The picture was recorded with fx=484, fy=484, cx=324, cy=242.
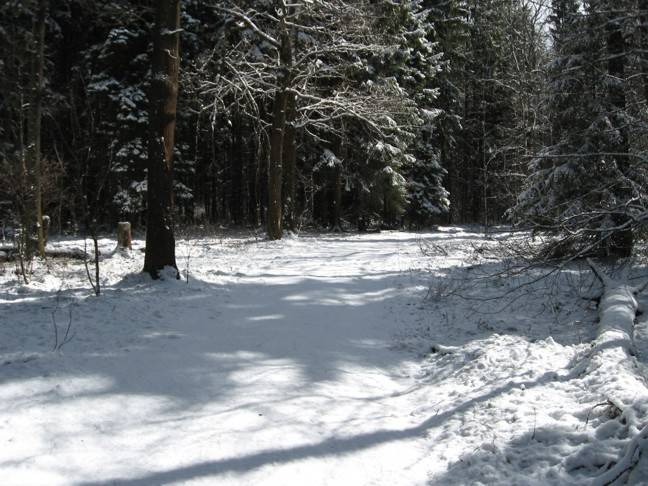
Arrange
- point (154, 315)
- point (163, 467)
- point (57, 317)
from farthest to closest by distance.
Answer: point (154, 315)
point (57, 317)
point (163, 467)

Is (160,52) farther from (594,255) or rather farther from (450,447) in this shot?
(594,255)

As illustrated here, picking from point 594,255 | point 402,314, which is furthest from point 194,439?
point 594,255

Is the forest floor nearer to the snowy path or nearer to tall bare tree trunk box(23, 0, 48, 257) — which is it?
the snowy path

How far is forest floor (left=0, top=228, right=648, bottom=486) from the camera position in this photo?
3309mm

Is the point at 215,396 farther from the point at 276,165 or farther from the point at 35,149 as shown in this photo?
the point at 276,165

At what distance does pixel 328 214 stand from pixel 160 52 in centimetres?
1948

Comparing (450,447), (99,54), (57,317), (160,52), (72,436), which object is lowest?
(450,447)

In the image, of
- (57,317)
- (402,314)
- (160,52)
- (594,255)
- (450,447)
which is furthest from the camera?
(594,255)

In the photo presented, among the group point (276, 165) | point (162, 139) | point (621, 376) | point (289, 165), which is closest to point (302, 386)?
point (621, 376)

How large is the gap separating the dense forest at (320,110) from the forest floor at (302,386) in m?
1.47

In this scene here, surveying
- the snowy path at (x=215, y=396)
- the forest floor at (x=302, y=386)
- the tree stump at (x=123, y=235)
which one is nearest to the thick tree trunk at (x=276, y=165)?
the tree stump at (x=123, y=235)

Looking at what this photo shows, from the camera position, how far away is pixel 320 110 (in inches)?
744

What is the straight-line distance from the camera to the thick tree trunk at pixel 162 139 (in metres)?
8.52

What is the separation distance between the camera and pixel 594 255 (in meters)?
10.4
